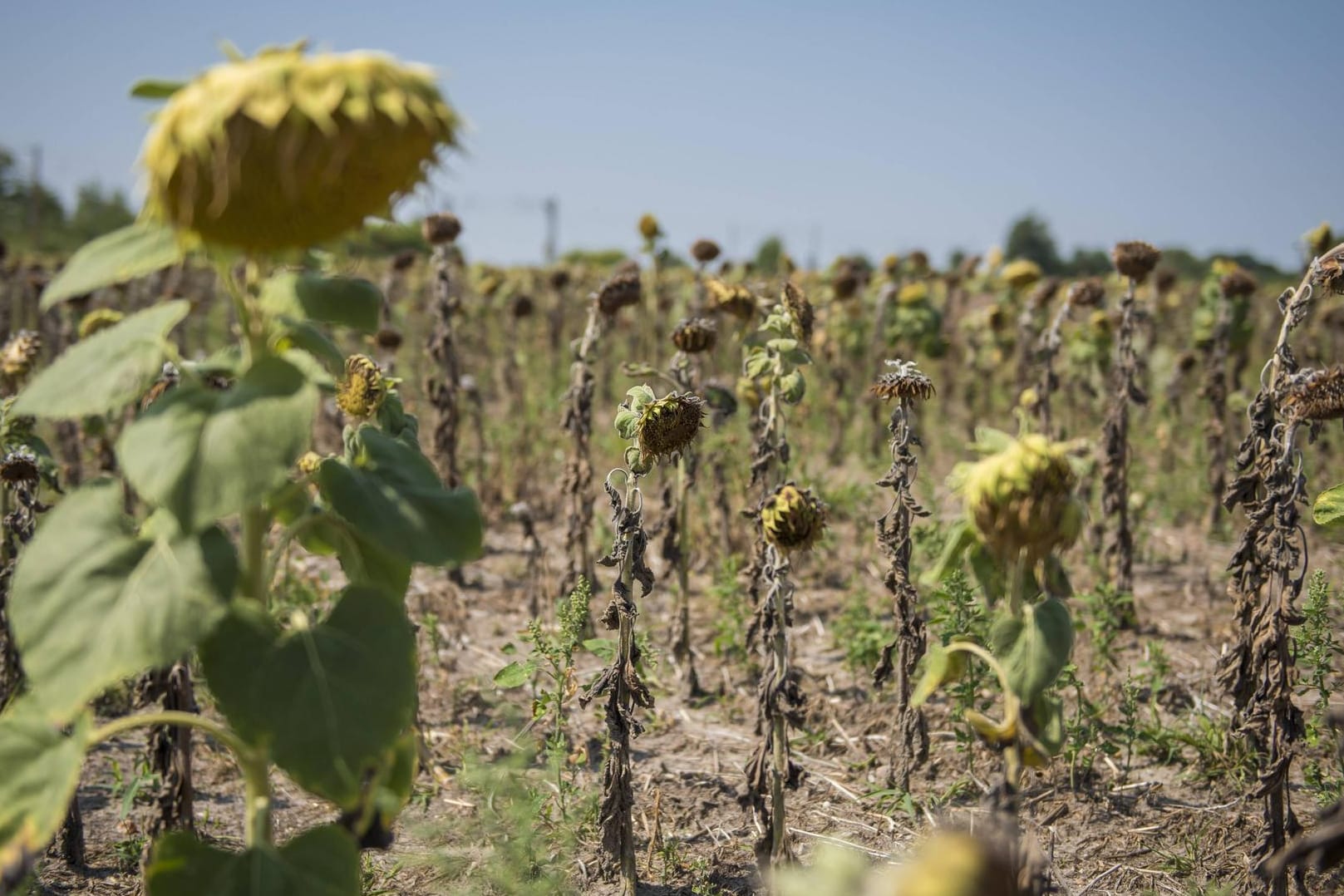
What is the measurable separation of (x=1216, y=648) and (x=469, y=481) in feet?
15.4

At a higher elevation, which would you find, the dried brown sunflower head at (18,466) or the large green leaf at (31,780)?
the dried brown sunflower head at (18,466)

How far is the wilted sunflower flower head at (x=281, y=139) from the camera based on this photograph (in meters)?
1.11

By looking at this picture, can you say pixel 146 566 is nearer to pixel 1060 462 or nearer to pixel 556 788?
pixel 1060 462

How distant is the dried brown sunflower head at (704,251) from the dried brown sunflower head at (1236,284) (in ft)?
11.5

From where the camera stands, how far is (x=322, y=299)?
4.60ft

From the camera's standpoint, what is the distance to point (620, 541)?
2717 millimetres

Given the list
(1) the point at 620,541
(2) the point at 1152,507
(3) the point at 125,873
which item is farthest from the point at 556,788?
(2) the point at 1152,507

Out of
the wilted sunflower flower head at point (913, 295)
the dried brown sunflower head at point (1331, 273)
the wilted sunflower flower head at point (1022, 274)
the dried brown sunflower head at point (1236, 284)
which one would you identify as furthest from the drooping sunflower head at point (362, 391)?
the wilted sunflower flower head at point (913, 295)

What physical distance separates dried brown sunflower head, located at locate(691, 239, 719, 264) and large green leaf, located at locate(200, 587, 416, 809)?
5.06 m

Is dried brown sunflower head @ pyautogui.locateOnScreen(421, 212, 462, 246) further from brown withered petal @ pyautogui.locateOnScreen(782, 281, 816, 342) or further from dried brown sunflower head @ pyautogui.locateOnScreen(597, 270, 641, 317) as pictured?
brown withered petal @ pyautogui.locateOnScreen(782, 281, 816, 342)

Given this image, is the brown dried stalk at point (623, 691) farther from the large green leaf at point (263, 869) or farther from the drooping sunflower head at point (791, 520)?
the large green leaf at point (263, 869)

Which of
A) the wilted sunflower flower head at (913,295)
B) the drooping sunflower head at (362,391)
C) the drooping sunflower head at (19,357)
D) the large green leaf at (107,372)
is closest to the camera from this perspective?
the large green leaf at (107,372)

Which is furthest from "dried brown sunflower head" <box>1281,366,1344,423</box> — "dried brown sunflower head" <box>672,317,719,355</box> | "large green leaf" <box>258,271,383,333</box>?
"large green leaf" <box>258,271,383,333</box>

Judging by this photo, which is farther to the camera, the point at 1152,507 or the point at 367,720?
the point at 1152,507
